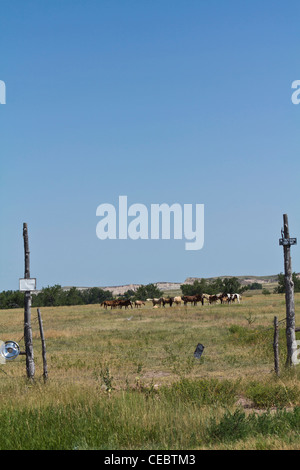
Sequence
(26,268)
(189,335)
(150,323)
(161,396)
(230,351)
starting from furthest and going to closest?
(150,323)
(189,335)
(230,351)
(26,268)
(161,396)

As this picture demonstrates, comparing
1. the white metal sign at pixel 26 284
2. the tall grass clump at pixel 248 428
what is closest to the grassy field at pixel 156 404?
the tall grass clump at pixel 248 428

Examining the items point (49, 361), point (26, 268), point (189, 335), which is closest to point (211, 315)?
point (189, 335)

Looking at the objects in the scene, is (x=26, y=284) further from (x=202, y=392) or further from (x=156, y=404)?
(x=156, y=404)

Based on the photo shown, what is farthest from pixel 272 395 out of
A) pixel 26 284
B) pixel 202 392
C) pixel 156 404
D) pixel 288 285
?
pixel 26 284

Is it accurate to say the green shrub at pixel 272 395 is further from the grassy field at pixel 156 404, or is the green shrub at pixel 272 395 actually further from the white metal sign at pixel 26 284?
the white metal sign at pixel 26 284

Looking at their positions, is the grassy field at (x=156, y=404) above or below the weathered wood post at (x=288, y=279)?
below

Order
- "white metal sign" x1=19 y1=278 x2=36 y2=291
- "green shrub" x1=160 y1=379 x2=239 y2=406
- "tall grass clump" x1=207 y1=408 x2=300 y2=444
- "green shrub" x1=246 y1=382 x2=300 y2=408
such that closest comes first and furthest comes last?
"tall grass clump" x1=207 y1=408 x2=300 y2=444
"green shrub" x1=160 y1=379 x2=239 y2=406
"green shrub" x1=246 y1=382 x2=300 y2=408
"white metal sign" x1=19 y1=278 x2=36 y2=291

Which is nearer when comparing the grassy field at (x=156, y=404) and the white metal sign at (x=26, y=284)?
the grassy field at (x=156, y=404)

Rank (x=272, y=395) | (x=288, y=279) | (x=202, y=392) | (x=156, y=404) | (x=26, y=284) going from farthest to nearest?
(x=288, y=279)
(x=26, y=284)
(x=272, y=395)
(x=202, y=392)
(x=156, y=404)

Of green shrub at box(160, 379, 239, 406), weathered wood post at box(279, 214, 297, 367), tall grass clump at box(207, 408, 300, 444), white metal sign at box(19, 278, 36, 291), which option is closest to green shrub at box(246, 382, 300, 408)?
green shrub at box(160, 379, 239, 406)

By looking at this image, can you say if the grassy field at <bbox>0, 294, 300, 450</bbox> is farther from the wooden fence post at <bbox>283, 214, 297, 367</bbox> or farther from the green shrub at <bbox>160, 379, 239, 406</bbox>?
the wooden fence post at <bbox>283, 214, 297, 367</bbox>

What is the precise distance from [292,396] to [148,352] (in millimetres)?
12284

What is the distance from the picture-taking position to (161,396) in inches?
500
